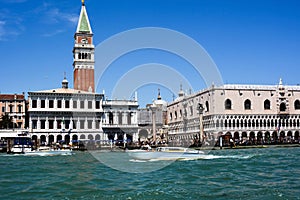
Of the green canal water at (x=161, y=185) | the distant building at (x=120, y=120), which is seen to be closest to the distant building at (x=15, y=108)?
the distant building at (x=120, y=120)

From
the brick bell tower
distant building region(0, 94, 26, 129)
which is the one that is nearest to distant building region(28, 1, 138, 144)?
the brick bell tower

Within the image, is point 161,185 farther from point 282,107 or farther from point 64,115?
point 282,107

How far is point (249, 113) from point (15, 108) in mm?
33000

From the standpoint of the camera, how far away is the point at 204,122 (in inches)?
2427

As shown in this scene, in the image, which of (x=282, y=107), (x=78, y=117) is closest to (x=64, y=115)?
(x=78, y=117)

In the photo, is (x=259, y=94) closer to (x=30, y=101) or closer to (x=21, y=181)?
(x=30, y=101)

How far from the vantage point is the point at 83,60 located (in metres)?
63.8

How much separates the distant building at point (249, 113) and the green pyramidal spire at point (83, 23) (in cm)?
2008

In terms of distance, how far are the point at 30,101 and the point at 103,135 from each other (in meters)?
10.8

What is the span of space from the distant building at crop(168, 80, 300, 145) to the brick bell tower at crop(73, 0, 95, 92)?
16837mm

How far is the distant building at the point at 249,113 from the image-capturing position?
2296 inches

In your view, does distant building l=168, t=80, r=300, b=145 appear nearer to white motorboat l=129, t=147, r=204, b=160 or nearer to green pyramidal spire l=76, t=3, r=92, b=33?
green pyramidal spire l=76, t=3, r=92, b=33

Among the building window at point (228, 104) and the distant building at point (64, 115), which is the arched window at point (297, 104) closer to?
the building window at point (228, 104)

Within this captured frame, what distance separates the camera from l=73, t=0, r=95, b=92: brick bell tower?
63750 millimetres
